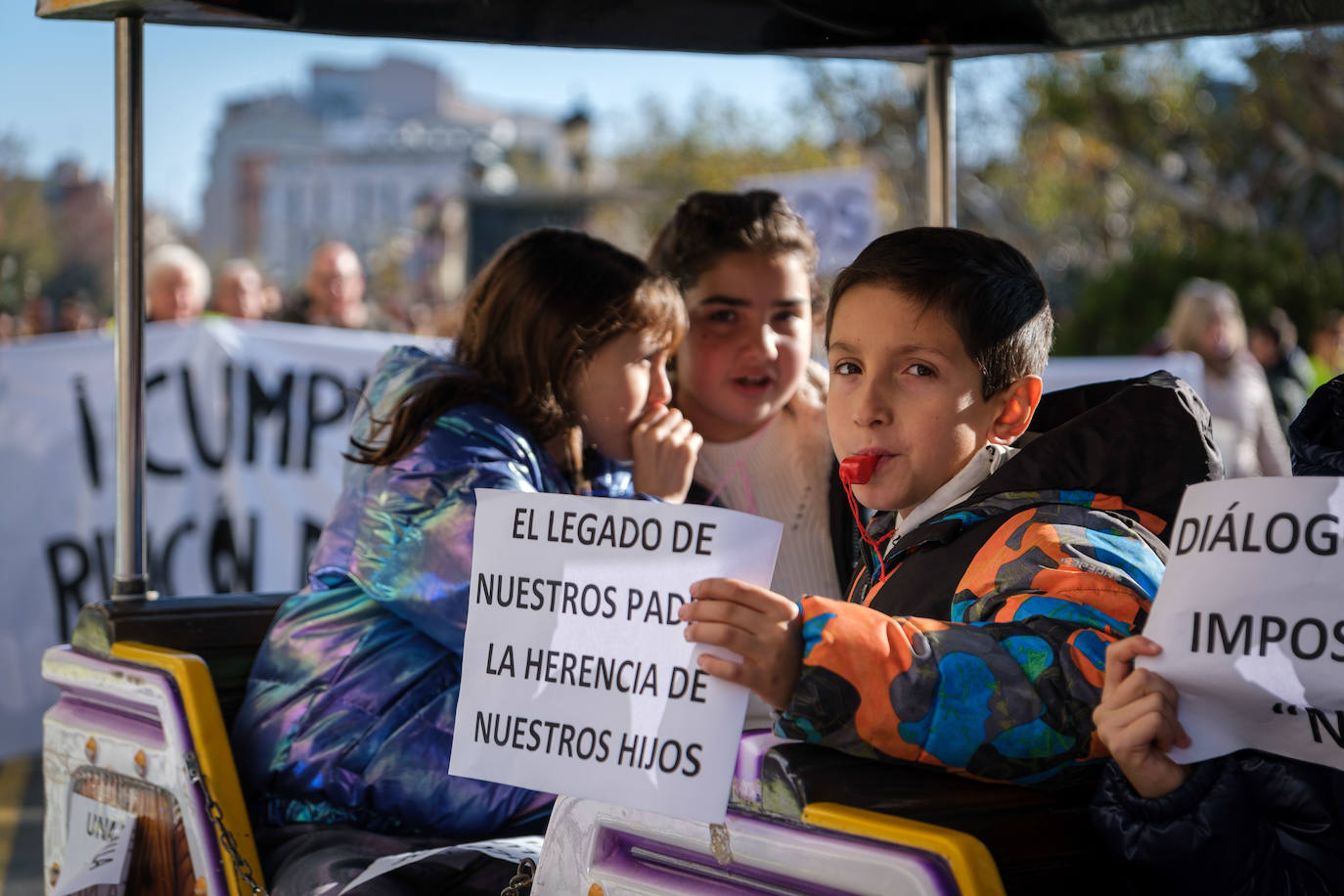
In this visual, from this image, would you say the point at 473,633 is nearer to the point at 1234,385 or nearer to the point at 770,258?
the point at 770,258

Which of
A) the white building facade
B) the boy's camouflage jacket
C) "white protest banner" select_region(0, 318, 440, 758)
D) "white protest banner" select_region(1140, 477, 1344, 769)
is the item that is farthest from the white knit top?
the white building facade

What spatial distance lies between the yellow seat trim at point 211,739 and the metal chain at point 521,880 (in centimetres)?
55

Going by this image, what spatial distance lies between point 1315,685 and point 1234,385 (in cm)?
685

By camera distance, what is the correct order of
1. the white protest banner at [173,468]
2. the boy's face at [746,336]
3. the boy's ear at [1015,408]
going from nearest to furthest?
the boy's ear at [1015,408], the boy's face at [746,336], the white protest banner at [173,468]

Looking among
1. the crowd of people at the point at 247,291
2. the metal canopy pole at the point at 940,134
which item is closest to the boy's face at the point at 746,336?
the metal canopy pole at the point at 940,134

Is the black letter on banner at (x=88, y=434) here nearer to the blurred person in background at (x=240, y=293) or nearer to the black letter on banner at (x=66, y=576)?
the black letter on banner at (x=66, y=576)

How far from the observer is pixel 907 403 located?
2.09m

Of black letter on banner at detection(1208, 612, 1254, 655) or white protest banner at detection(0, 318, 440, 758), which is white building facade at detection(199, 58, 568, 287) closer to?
white protest banner at detection(0, 318, 440, 758)

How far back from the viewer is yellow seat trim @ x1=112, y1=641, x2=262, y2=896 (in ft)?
8.58

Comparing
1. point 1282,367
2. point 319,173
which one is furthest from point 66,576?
point 319,173

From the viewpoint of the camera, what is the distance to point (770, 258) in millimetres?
3232

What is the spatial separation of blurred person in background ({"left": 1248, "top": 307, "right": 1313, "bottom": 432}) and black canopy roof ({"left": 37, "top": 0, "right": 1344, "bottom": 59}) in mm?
6580

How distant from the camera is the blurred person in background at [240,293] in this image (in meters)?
8.42

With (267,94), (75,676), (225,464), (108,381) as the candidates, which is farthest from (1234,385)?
(267,94)
